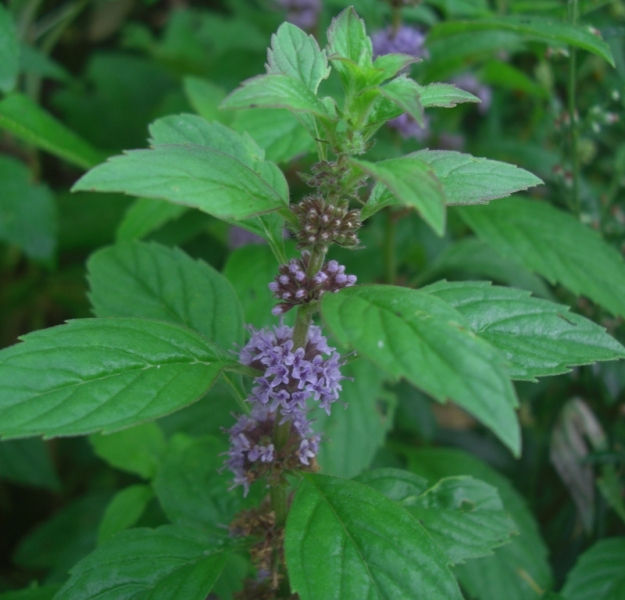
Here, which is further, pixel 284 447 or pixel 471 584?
pixel 471 584

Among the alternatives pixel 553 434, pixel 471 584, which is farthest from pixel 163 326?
pixel 553 434

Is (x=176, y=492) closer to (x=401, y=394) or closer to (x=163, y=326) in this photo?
(x=163, y=326)

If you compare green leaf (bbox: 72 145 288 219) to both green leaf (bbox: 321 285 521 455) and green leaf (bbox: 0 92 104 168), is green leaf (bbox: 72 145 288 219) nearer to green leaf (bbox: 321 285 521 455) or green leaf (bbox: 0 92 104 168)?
green leaf (bbox: 321 285 521 455)

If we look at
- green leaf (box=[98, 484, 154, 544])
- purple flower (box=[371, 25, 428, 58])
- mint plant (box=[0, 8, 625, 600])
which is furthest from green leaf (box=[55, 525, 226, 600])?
purple flower (box=[371, 25, 428, 58])

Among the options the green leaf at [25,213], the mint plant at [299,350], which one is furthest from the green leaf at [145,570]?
the green leaf at [25,213]

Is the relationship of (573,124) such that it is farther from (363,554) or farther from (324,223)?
(363,554)

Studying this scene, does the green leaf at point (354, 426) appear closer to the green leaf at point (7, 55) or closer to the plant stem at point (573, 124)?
the plant stem at point (573, 124)
